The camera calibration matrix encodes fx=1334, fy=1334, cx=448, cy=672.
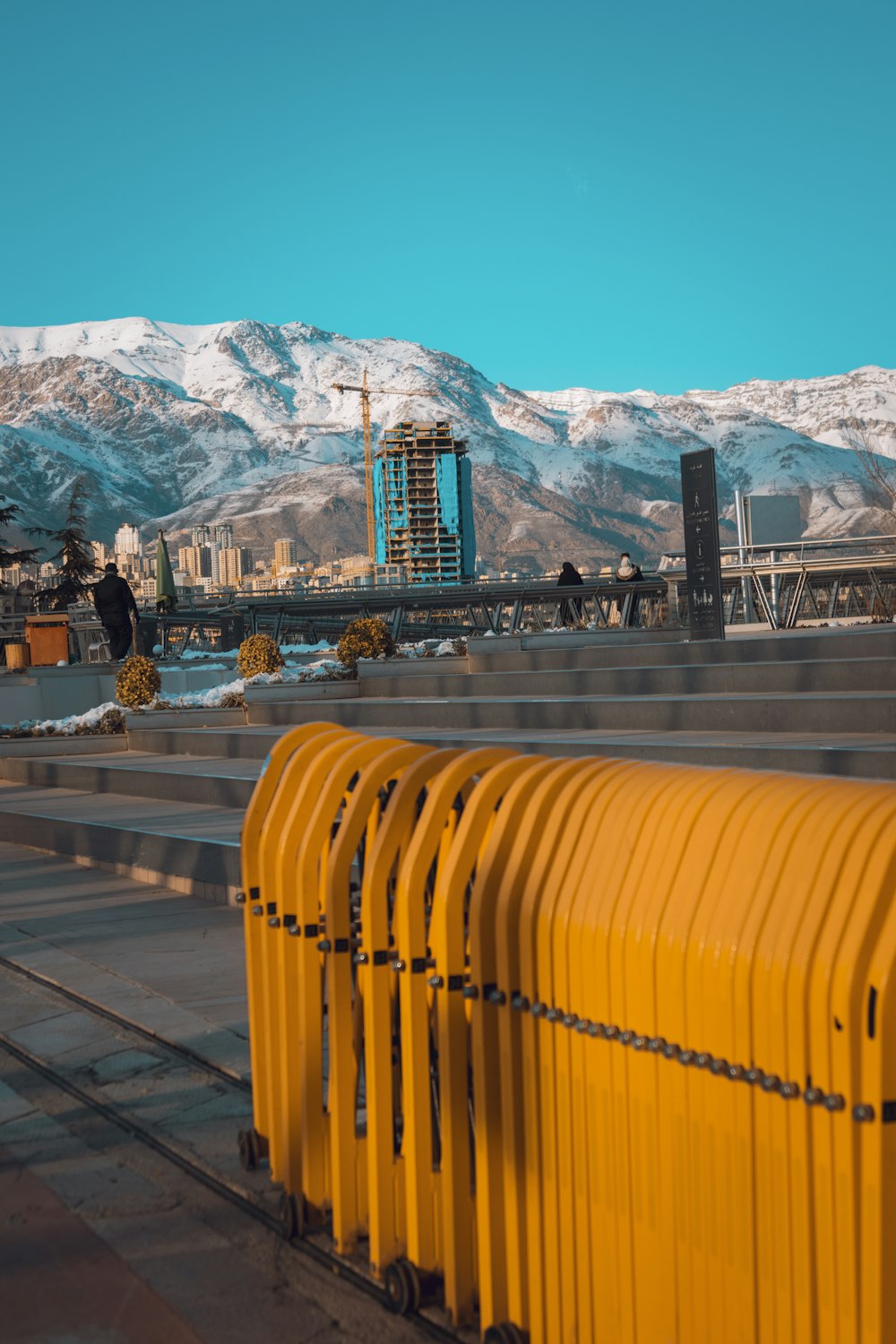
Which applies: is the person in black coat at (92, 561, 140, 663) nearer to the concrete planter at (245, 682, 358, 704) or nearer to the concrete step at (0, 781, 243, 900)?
the concrete planter at (245, 682, 358, 704)

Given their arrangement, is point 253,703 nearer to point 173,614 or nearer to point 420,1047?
point 420,1047

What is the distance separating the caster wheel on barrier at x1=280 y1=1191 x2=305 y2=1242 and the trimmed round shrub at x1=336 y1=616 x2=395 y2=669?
39.1ft

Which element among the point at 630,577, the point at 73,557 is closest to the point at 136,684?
the point at 630,577

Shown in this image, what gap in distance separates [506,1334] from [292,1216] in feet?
3.00

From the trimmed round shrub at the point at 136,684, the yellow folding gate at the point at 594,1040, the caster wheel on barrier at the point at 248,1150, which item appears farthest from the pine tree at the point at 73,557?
the yellow folding gate at the point at 594,1040

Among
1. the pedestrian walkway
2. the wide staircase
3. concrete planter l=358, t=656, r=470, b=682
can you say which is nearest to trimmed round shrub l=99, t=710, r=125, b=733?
the wide staircase

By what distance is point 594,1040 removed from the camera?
252 centimetres

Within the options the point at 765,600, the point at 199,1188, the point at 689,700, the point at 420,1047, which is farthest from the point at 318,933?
the point at 765,600

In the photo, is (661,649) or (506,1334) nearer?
(506,1334)

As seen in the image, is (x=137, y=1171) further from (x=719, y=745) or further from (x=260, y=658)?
(x=260, y=658)

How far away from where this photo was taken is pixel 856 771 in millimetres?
6875

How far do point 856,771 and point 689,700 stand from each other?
2656mm

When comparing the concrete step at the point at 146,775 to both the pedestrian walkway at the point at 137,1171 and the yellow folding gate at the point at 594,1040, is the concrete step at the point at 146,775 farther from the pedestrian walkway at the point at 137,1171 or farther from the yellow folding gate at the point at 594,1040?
the yellow folding gate at the point at 594,1040

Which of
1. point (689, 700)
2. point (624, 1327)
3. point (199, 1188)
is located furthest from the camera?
point (689, 700)
